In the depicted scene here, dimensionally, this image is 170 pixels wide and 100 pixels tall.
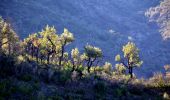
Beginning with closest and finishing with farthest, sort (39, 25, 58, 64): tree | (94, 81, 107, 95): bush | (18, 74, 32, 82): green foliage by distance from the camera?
1. (18, 74, 32, 82): green foliage
2. (94, 81, 107, 95): bush
3. (39, 25, 58, 64): tree

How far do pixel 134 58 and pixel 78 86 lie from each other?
153ft

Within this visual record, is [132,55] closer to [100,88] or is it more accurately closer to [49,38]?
[49,38]

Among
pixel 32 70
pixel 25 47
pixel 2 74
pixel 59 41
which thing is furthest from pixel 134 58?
pixel 2 74

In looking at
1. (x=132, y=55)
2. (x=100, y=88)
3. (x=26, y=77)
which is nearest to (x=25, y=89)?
(x=26, y=77)

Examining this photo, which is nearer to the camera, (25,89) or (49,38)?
(25,89)

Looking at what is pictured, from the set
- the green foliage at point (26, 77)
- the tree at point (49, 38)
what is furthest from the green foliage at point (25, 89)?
the tree at point (49, 38)

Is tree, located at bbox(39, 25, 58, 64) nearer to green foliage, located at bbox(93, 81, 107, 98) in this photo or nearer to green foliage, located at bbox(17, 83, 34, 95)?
green foliage, located at bbox(93, 81, 107, 98)

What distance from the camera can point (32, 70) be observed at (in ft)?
117

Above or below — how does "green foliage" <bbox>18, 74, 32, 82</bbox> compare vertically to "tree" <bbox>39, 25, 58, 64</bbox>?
below

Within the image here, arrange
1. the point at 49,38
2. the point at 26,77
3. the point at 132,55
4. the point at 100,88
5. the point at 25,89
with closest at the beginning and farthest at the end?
the point at 25,89 < the point at 26,77 < the point at 100,88 < the point at 49,38 < the point at 132,55

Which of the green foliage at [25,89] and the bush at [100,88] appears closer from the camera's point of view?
the green foliage at [25,89]

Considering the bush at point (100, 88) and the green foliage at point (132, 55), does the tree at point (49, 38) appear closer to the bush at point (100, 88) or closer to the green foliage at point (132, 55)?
the green foliage at point (132, 55)

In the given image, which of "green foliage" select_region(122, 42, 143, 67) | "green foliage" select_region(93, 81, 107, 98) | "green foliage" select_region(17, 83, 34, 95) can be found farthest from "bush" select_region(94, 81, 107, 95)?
"green foliage" select_region(122, 42, 143, 67)

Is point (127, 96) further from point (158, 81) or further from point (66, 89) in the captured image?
point (158, 81)
